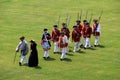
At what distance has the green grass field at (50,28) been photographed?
26781mm

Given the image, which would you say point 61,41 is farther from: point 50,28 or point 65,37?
point 50,28

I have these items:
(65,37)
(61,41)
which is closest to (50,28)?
(61,41)

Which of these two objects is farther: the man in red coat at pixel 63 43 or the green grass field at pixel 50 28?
the man in red coat at pixel 63 43

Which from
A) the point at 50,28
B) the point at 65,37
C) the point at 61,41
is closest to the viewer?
the point at 65,37

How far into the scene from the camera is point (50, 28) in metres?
41.5

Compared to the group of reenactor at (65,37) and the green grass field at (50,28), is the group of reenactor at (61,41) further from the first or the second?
the green grass field at (50,28)

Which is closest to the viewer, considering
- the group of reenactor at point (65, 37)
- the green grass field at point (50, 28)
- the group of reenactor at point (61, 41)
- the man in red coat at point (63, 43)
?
the green grass field at point (50, 28)

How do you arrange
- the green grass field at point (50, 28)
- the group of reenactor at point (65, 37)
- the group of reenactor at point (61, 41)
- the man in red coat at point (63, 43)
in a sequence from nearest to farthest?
the green grass field at point (50, 28)
the group of reenactor at point (61, 41)
the man in red coat at point (63, 43)
the group of reenactor at point (65, 37)

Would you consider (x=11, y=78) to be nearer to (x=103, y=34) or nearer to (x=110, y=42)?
(x=110, y=42)

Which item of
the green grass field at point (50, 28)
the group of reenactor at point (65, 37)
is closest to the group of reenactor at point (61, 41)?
the group of reenactor at point (65, 37)

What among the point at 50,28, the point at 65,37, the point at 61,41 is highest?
the point at 50,28

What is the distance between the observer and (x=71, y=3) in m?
57.4

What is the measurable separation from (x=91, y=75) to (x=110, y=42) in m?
10.5

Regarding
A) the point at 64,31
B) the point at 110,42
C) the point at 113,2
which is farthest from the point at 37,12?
the point at 64,31
